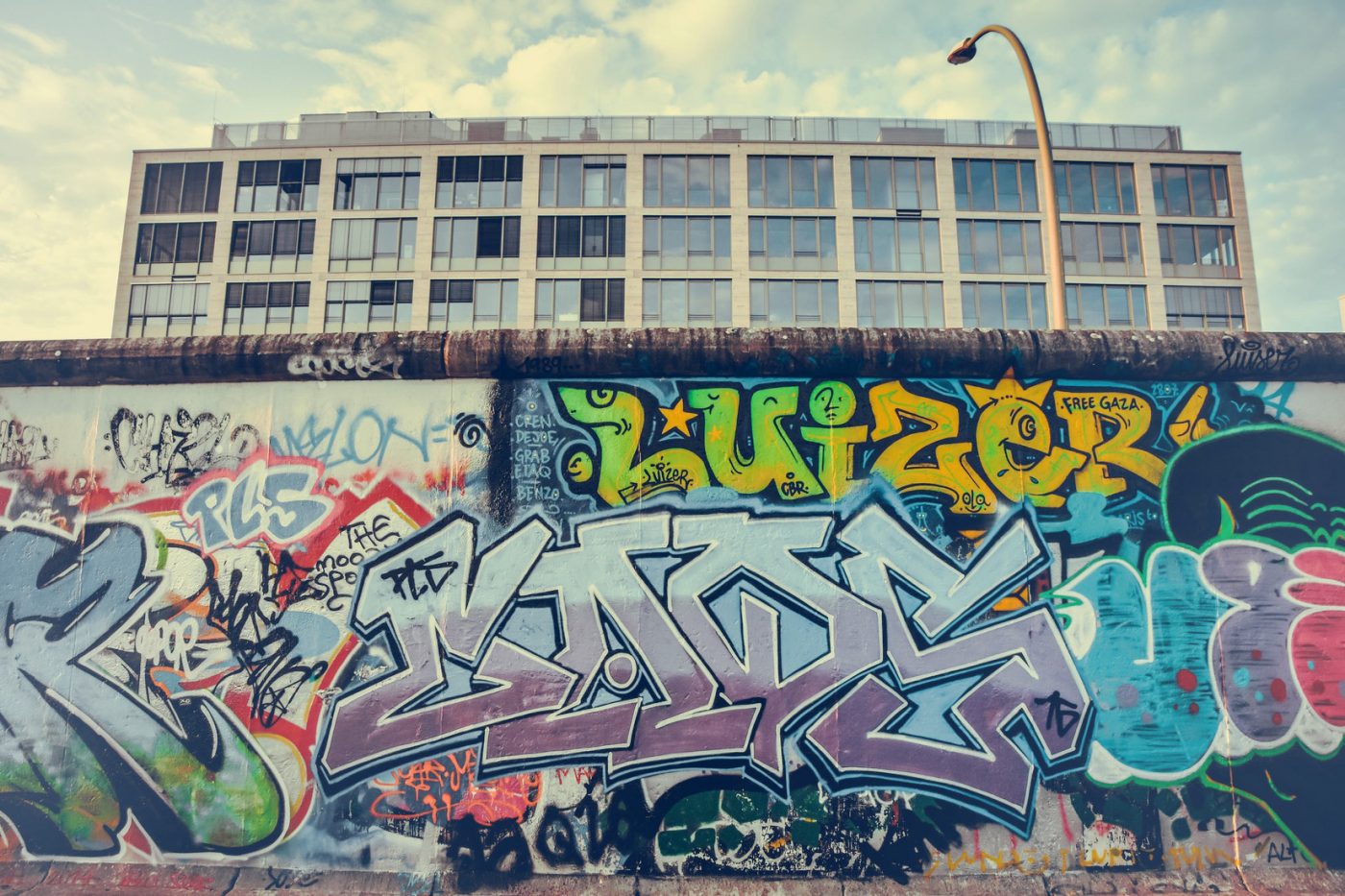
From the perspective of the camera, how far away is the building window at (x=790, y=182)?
39.0 metres

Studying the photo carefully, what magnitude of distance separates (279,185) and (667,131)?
2097 cm

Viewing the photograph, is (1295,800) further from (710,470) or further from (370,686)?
(370,686)

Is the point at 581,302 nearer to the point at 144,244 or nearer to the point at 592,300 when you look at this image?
the point at 592,300

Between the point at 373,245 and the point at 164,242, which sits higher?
the point at 164,242

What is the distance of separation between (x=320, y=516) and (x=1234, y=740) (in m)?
6.46

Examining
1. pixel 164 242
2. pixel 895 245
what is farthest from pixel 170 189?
pixel 895 245

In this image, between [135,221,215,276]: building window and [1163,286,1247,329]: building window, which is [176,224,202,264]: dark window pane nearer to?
[135,221,215,276]: building window

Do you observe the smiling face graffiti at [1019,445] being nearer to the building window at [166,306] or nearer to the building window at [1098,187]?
the building window at [1098,187]

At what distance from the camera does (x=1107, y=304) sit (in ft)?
127

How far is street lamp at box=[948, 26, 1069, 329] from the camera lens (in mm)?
7340

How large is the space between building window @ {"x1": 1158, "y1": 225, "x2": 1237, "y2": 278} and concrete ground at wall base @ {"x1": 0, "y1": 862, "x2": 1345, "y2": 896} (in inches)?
1681

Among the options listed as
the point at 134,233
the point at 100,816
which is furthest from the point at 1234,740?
the point at 134,233

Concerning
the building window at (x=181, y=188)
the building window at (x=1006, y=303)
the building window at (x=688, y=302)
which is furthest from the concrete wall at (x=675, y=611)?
the building window at (x=181, y=188)

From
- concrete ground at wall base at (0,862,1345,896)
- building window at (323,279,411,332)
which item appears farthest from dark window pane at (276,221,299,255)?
concrete ground at wall base at (0,862,1345,896)
